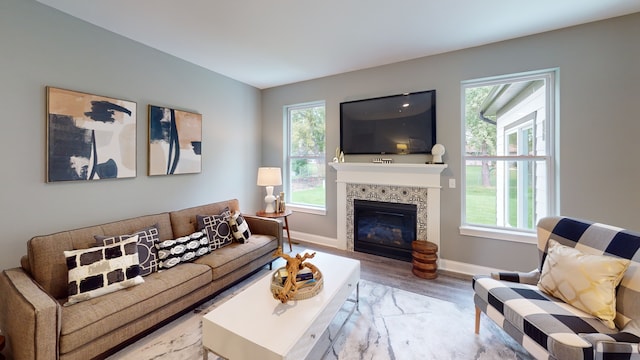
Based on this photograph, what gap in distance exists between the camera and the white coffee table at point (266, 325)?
1300 mm

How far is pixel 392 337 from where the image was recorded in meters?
1.90

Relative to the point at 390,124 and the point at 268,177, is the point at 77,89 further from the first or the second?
the point at 390,124

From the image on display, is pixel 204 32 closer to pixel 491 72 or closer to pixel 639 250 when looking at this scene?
pixel 491 72

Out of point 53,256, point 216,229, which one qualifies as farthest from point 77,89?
point 216,229

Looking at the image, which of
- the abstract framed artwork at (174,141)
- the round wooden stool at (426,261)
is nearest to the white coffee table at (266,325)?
the round wooden stool at (426,261)

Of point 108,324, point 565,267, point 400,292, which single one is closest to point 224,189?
point 108,324

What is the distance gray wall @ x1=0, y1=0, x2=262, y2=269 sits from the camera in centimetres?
195

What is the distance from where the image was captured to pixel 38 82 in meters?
2.06

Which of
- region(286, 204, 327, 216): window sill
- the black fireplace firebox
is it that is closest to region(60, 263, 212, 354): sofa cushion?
region(286, 204, 327, 216): window sill

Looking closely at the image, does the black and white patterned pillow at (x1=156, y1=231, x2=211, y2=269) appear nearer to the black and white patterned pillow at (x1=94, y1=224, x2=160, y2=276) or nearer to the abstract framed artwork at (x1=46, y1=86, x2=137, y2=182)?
the black and white patterned pillow at (x1=94, y1=224, x2=160, y2=276)

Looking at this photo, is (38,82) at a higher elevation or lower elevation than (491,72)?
lower

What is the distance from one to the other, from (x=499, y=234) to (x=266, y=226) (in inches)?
111

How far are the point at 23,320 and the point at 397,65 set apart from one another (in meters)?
4.10

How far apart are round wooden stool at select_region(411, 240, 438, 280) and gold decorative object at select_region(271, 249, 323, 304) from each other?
1618 mm
